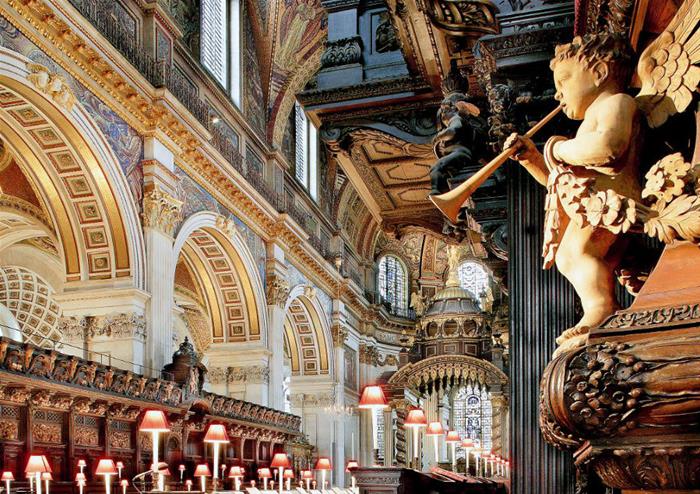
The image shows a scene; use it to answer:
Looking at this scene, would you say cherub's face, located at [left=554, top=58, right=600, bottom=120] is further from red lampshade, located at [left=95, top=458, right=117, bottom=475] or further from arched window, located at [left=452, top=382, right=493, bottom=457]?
arched window, located at [left=452, top=382, right=493, bottom=457]

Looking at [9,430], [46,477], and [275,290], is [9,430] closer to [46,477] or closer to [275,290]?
[46,477]

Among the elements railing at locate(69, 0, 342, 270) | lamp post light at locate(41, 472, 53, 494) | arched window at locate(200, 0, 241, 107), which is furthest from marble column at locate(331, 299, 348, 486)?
lamp post light at locate(41, 472, 53, 494)

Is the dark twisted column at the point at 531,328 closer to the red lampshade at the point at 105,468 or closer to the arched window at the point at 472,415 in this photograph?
the red lampshade at the point at 105,468

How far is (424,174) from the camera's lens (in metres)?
12.3

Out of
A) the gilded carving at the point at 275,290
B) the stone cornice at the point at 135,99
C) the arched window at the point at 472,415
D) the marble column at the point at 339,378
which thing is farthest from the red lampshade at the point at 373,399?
the arched window at the point at 472,415

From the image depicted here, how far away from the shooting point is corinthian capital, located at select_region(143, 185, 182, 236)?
16047 mm

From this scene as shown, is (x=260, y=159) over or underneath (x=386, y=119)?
over

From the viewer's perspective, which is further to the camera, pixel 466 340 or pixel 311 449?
pixel 311 449

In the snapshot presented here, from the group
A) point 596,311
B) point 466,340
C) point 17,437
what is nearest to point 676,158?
point 596,311

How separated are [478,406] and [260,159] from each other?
18.6 metres

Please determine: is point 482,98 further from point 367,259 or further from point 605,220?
point 367,259

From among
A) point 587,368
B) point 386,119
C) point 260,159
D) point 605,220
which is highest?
point 260,159

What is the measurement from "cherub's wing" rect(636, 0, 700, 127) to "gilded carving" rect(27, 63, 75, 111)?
12.5 m

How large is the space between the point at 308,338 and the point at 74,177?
15.5 meters
